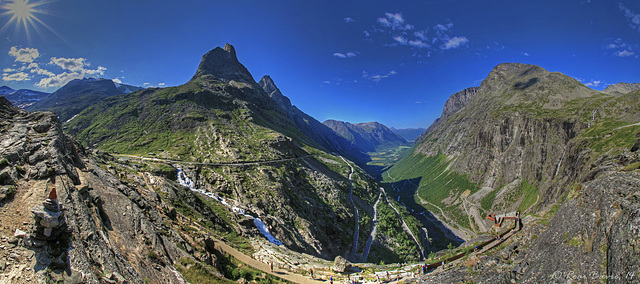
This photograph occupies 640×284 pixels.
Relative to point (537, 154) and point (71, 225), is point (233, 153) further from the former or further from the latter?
point (537, 154)

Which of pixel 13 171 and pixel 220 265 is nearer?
pixel 13 171

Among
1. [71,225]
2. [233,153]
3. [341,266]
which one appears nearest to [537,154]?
[341,266]

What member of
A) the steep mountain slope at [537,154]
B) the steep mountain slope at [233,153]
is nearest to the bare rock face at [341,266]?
the steep mountain slope at [233,153]

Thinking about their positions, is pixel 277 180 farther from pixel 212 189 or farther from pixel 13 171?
pixel 13 171

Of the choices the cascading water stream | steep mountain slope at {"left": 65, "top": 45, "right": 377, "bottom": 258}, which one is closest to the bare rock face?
the cascading water stream

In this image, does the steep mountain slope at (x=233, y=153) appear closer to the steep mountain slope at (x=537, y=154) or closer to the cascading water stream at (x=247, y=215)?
the cascading water stream at (x=247, y=215)

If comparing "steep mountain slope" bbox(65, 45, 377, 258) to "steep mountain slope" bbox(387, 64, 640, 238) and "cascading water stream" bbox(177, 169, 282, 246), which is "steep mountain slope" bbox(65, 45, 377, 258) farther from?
"steep mountain slope" bbox(387, 64, 640, 238)

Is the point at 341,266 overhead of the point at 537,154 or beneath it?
beneath

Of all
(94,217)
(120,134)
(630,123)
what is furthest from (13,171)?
(630,123)
